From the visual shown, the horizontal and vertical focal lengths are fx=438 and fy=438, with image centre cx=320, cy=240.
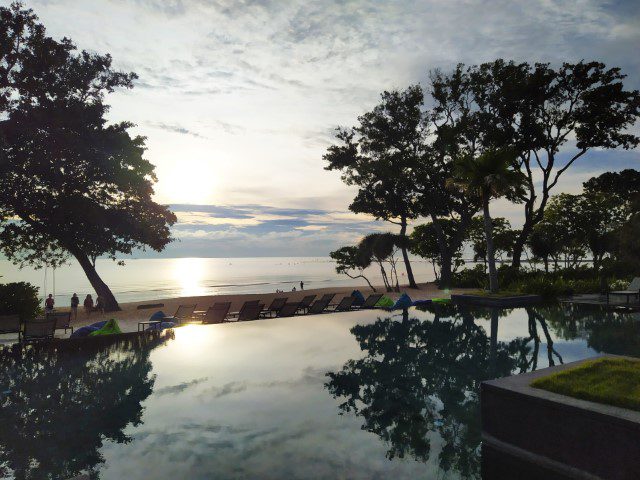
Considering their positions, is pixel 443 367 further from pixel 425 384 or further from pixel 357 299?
pixel 357 299

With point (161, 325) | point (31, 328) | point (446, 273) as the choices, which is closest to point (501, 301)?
point (446, 273)

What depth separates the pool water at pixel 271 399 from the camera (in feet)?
20.8

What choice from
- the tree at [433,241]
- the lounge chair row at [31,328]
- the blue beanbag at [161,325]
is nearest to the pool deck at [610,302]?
the tree at [433,241]

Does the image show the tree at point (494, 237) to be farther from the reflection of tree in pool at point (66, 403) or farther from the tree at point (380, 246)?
the reflection of tree in pool at point (66, 403)

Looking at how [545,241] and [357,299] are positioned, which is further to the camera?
[545,241]

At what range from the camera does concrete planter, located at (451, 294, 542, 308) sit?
76.3 ft

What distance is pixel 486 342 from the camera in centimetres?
1440

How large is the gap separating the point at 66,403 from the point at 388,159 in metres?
33.4

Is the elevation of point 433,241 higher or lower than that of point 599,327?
higher

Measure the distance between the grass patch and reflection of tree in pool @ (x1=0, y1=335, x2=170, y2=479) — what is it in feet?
22.2

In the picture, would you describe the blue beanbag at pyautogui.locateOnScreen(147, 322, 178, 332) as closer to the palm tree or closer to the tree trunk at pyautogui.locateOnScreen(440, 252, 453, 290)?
the palm tree

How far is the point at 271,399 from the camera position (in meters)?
9.36

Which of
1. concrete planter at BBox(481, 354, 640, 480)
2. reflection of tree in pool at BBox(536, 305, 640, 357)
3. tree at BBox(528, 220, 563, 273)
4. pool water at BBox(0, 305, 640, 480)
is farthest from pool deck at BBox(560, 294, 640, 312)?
concrete planter at BBox(481, 354, 640, 480)

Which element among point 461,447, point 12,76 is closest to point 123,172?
point 12,76
